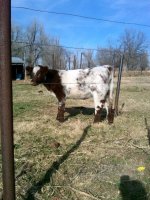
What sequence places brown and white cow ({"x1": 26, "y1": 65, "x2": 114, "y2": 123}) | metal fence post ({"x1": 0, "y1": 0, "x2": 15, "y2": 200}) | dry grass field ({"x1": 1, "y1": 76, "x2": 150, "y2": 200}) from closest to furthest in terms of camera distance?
metal fence post ({"x1": 0, "y1": 0, "x2": 15, "y2": 200}) → dry grass field ({"x1": 1, "y1": 76, "x2": 150, "y2": 200}) → brown and white cow ({"x1": 26, "y1": 65, "x2": 114, "y2": 123})

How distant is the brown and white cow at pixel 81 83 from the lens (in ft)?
27.1

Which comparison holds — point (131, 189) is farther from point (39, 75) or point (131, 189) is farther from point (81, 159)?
point (39, 75)

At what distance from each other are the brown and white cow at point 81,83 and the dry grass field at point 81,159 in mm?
580

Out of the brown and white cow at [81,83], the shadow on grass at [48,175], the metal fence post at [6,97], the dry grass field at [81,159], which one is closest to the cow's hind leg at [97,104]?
the brown and white cow at [81,83]

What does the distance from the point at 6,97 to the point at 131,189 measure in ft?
7.90

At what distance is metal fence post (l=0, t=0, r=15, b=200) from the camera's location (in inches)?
111

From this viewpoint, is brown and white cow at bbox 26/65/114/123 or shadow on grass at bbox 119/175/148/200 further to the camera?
brown and white cow at bbox 26/65/114/123

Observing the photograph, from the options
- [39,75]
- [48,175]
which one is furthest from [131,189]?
[39,75]

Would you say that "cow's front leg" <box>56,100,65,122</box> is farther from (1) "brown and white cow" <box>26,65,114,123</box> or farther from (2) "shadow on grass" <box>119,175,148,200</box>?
(2) "shadow on grass" <box>119,175,148,200</box>

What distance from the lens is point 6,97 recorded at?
293cm

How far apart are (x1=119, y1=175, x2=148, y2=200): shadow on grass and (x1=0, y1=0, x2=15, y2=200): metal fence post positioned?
1691 millimetres

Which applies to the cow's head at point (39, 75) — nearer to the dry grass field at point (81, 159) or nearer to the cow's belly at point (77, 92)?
the cow's belly at point (77, 92)

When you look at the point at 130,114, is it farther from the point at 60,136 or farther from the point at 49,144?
the point at 49,144

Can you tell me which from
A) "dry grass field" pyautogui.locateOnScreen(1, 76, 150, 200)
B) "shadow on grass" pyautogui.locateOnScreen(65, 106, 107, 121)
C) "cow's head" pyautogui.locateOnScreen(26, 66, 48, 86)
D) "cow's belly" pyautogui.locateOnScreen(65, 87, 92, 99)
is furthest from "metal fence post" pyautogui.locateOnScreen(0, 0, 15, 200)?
"shadow on grass" pyautogui.locateOnScreen(65, 106, 107, 121)
